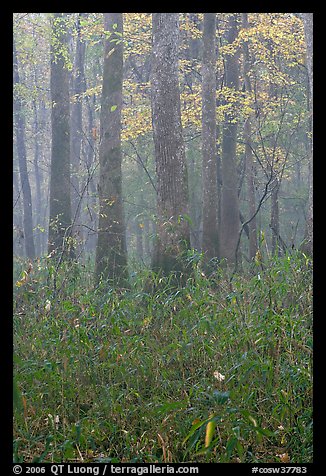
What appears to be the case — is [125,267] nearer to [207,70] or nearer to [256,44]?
[207,70]

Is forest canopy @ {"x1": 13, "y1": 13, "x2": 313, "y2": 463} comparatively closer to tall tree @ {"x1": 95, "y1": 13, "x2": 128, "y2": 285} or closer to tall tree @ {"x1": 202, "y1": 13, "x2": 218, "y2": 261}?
tall tree @ {"x1": 95, "y1": 13, "x2": 128, "y2": 285}

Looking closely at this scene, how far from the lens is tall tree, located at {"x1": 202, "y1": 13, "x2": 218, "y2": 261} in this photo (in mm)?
13930

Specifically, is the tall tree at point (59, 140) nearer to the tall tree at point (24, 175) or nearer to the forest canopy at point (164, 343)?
the forest canopy at point (164, 343)

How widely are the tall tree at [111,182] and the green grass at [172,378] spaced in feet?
10.9

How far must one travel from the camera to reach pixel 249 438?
15.8 ft

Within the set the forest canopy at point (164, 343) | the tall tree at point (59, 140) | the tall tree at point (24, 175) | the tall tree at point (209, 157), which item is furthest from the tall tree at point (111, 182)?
the tall tree at point (24, 175)

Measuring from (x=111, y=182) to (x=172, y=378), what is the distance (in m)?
6.43

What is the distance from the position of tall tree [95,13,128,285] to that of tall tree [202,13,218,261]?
283cm

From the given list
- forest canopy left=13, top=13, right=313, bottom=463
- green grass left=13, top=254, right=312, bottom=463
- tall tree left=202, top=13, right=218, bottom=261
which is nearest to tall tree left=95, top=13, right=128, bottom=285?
forest canopy left=13, top=13, right=313, bottom=463
